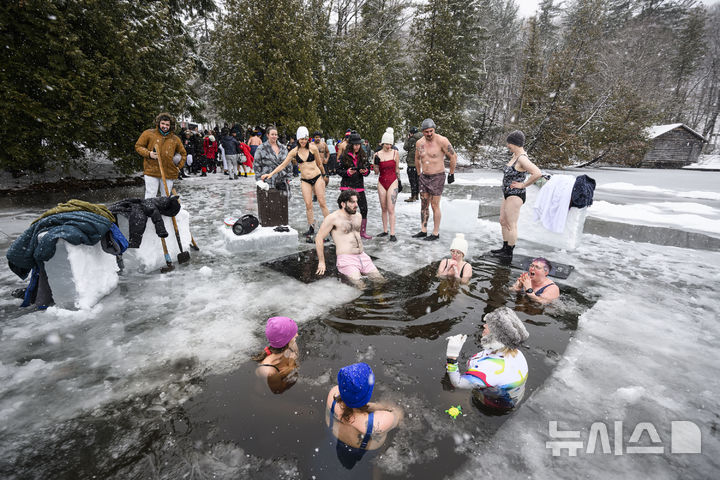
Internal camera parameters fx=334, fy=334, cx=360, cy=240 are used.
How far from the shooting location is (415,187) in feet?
32.7

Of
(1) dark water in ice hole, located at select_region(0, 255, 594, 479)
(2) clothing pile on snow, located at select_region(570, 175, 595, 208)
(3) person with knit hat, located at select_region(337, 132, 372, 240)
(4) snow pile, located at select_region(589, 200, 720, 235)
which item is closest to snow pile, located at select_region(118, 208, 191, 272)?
(1) dark water in ice hole, located at select_region(0, 255, 594, 479)

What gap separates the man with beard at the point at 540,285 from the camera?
12.9ft

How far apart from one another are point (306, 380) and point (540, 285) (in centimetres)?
300

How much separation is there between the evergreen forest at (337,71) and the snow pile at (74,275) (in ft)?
21.9

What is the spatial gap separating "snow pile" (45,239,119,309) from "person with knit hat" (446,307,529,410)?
12.0ft

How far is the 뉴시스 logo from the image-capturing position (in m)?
2.06

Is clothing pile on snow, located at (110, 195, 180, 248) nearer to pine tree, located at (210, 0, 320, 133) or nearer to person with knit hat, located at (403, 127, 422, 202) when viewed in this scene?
person with knit hat, located at (403, 127, 422, 202)

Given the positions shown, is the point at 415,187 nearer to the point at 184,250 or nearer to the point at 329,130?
the point at 184,250

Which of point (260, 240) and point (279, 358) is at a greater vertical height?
point (260, 240)

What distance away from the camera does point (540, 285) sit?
4.01 metres

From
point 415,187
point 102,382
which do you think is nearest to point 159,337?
point 102,382

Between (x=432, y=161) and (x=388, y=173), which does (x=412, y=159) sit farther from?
(x=432, y=161)

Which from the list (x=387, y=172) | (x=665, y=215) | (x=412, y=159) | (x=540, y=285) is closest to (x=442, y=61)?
(x=412, y=159)

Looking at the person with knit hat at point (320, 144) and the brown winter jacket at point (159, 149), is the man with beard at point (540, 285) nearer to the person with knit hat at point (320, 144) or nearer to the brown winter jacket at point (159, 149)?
the person with knit hat at point (320, 144)
